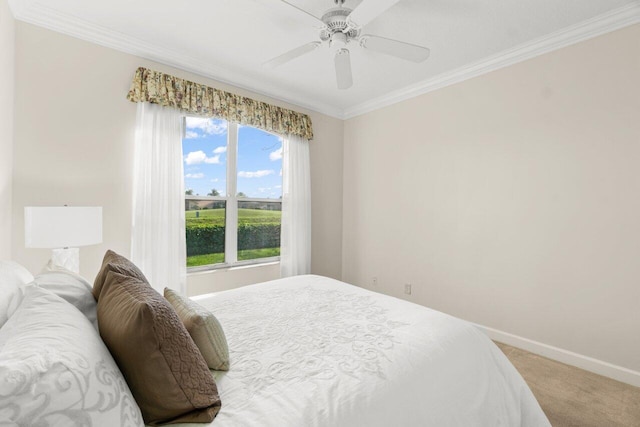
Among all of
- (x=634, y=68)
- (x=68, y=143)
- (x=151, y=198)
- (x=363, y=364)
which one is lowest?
(x=363, y=364)

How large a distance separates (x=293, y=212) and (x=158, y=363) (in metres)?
2.95

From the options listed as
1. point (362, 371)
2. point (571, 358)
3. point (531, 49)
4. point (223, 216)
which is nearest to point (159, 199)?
point (223, 216)

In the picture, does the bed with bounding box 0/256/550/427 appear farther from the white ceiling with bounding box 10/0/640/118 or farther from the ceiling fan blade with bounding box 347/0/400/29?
the white ceiling with bounding box 10/0/640/118

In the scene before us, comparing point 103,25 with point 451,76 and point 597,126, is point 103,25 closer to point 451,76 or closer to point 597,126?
point 451,76

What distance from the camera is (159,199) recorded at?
8.94 ft

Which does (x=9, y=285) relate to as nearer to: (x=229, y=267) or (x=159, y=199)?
(x=159, y=199)

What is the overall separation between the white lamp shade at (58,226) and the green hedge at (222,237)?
1.15 m

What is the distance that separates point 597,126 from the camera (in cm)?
229

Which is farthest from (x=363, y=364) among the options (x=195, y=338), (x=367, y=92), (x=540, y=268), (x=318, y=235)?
(x=367, y=92)

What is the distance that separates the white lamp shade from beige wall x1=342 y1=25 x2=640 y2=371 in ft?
9.79

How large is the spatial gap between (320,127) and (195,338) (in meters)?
3.44

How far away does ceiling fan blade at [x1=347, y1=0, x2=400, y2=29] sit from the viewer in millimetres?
1598

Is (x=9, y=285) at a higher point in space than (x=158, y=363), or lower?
higher

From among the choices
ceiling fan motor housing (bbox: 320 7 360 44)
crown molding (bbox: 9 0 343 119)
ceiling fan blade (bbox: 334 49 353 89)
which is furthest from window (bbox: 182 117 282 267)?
ceiling fan motor housing (bbox: 320 7 360 44)
